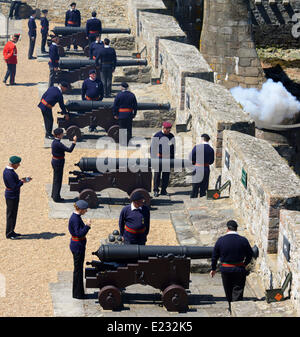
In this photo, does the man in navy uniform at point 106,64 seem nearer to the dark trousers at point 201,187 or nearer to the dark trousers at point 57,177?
the dark trousers at point 201,187

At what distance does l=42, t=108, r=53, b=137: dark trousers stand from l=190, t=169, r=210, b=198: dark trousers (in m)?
4.01

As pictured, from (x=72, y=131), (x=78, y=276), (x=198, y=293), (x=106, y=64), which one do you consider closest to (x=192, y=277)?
(x=198, y=293)

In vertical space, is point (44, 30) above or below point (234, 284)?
below

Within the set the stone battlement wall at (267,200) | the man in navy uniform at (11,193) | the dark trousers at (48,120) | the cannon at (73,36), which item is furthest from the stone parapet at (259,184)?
the cannon at (73,36)

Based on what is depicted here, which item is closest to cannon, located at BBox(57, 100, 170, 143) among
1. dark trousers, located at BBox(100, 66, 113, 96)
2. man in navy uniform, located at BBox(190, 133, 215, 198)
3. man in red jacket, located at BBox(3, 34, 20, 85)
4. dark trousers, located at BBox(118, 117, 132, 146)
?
dark trousers, located at BBox(118, 117, 132, 146)

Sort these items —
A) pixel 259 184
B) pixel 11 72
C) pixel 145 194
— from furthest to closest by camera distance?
pixel 11 72
pixel 145 194
pixel 259 184

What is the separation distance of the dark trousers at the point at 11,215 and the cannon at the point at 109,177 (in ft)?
5.41

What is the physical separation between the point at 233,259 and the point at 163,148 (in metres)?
4.94

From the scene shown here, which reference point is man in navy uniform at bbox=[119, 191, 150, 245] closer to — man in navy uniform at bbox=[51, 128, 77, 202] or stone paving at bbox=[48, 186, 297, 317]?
stone paving at bbox=[48, 186, 297, 317]

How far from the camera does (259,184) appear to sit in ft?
44.8

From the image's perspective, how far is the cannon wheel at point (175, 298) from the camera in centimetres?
1256

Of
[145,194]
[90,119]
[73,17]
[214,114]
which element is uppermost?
[214,114]

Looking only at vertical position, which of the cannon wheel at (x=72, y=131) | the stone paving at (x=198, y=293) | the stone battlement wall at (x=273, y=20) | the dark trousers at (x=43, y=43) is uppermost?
the stone paving at (x=198, y=293)

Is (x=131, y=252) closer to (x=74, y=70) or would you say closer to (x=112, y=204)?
(x=112, y=204)
